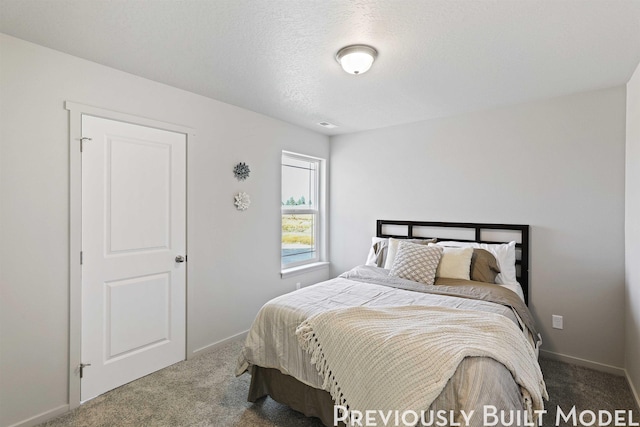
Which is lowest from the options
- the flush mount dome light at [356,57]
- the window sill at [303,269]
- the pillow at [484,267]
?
the window sill at [303,269]

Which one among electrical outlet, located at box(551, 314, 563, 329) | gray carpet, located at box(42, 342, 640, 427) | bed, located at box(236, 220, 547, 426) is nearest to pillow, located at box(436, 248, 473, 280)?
bed, located at box(236, 220, 547, 426)

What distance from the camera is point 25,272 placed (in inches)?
79.1

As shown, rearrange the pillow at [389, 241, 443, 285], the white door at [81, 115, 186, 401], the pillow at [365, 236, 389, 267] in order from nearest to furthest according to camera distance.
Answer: the white door at [81, 115, 186, 401] < the pillow at [389, 241, 443, 285] < the pillow at [365, 236, 389, 267]

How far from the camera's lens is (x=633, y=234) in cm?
234

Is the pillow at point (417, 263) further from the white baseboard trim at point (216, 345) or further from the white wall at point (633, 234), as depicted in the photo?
the white baseboard trim at point (216, 345)

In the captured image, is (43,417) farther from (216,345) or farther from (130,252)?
(216,345)

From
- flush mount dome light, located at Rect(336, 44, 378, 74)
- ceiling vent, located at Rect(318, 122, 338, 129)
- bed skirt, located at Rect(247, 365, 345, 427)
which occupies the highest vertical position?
ceiling vent, located at Rect(318, 122, 338, 129)

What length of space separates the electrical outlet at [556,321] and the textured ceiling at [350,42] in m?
2.00

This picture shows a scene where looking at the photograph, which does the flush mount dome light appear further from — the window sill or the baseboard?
the baseboard

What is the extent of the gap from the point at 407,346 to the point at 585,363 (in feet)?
7.67

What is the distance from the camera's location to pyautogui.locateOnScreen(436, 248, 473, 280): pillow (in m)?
2.85

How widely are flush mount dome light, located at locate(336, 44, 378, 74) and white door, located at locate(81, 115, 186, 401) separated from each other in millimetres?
1618

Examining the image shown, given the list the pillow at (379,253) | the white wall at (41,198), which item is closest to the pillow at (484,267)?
the pillow at (379,253)

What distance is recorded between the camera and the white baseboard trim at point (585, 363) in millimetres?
2639
